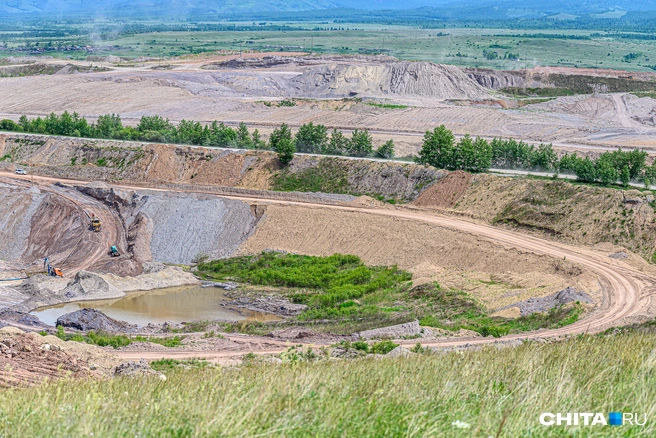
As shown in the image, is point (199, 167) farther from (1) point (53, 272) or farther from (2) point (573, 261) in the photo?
(2) point (573, 261)

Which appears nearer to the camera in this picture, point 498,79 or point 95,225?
point 95,225

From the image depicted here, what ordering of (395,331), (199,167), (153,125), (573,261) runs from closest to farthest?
(395,331), (573,261), (199,167), (153,125)

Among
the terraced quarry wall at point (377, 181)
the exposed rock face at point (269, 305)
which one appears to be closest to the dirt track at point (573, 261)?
the terraced quarry wall at point (377, 181)

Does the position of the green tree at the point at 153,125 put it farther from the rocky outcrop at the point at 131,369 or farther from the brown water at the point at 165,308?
the rocky outcrop at the point at 131,369

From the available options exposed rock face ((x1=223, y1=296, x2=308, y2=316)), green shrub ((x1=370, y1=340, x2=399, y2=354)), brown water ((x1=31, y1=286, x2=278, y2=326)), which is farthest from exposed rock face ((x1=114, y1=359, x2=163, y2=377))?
exposed rock face ((x1=223, y1=296, x2=308, y2=316))

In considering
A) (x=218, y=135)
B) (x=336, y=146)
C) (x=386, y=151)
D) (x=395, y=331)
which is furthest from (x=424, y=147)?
(x=395, y=331)

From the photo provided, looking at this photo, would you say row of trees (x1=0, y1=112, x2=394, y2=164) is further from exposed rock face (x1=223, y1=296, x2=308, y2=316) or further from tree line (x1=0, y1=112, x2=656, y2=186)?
exposed rock face (x1=223, y1=296, x2=308, y2=316)
